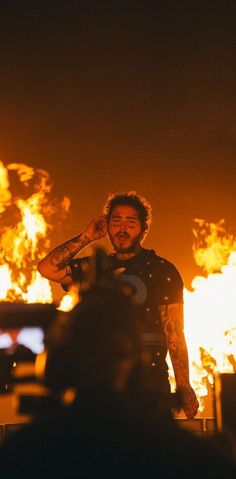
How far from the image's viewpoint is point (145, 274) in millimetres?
6965

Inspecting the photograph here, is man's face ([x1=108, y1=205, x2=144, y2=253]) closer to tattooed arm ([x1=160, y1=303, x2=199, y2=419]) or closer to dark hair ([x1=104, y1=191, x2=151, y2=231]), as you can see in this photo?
dark hair ([x1=104, y1=191, x2=151, y2=231])

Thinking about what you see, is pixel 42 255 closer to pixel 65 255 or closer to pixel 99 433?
pixel 65 255

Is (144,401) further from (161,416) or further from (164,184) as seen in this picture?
(164,184)

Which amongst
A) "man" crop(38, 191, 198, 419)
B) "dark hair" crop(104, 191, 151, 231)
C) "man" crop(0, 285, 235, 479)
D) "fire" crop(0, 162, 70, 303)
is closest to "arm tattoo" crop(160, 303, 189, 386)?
A: "man" crop(38, 191, 198, 419)

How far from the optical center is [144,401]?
1984 mm

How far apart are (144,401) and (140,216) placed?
17.8 feet

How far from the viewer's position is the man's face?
7.16m

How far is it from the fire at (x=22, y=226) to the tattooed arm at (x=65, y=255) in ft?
19.5

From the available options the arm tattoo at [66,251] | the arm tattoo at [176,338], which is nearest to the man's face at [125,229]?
the arm tattoo at [66,251]

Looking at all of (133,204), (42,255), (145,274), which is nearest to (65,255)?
(133,204)

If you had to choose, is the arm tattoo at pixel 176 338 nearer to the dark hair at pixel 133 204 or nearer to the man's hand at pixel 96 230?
the dark hair at pixel 133 204

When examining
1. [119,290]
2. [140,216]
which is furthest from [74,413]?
[140,216]

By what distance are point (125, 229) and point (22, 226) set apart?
23.1 feet

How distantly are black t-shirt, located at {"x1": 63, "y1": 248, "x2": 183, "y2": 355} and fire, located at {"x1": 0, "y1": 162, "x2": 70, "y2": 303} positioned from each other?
6.52m
